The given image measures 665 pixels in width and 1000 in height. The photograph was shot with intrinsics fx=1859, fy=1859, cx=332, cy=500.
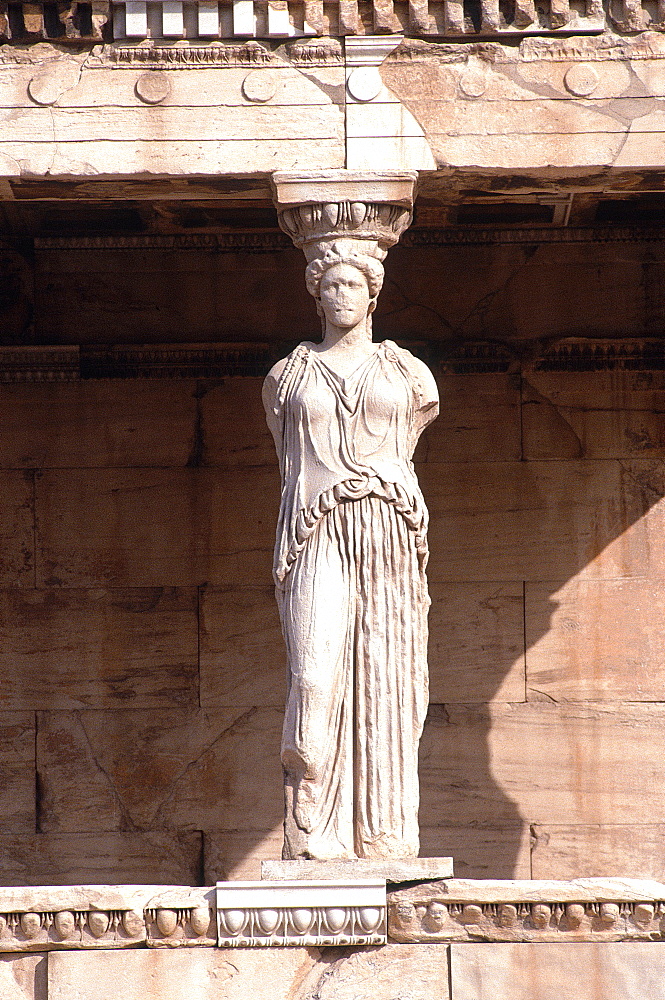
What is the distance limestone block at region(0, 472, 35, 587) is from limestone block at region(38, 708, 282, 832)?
0.82 metres

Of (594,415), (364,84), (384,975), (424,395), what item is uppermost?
(364,84)

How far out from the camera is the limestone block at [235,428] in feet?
34.9

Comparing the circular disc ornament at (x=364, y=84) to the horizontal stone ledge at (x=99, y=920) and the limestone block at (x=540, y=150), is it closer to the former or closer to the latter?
the limestone block at (x=540, y=150)

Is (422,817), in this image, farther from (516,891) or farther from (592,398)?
(516,891)

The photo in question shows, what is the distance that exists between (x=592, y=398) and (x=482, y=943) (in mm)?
4268

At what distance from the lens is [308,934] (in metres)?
7.15

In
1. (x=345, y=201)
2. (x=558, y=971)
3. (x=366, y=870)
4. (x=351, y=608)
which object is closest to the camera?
(x=558, y=971)

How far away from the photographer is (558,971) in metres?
7.11

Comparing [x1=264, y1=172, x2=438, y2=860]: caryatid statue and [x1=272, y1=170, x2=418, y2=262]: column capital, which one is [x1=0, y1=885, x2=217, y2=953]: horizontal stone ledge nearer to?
[x1=264, y1=172, x2=438, y2=860]: caryatid statue

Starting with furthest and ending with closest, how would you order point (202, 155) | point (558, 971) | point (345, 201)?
point (202, 155), point (345, 201), point (558, 971)

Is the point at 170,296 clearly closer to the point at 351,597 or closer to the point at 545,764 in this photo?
the point at 545,764

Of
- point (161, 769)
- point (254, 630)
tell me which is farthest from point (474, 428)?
point (161, 769)

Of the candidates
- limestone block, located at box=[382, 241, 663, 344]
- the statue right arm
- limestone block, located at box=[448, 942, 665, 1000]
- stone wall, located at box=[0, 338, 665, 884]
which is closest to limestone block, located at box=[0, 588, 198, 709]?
stone wall, located at box=[0, 338, 665, 884]

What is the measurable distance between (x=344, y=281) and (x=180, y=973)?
292 centimetres
